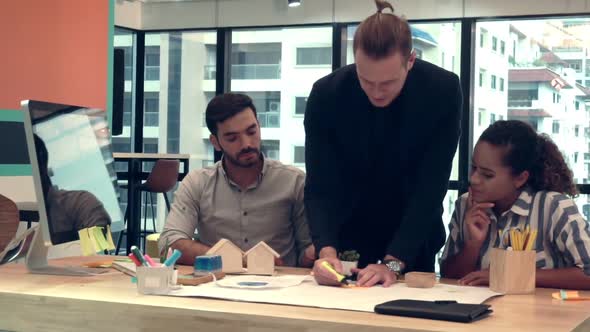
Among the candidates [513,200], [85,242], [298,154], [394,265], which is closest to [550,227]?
[513,200]

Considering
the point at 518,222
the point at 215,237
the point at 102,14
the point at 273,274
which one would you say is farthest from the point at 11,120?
the point at 518,222

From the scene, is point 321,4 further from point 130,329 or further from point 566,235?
point 130,329

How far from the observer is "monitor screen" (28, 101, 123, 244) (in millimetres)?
1989

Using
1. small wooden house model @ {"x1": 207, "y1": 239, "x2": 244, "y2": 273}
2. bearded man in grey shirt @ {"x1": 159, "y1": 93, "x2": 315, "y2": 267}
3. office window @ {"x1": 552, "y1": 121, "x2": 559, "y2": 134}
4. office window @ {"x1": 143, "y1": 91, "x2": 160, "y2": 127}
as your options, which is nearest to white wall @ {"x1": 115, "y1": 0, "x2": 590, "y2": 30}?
office window @ {"x1": 143, "y1": 91, "x2": 160, "y2": 127}

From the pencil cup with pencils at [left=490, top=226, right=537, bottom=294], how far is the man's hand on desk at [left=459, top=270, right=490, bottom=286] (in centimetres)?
8

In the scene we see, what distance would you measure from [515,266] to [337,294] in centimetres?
39

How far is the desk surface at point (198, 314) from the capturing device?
4.58 feet

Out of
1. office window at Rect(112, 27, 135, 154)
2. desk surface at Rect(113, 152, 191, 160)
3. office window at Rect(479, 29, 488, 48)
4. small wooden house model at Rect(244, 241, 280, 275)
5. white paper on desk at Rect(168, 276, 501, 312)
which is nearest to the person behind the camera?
white paper on desk at Rect(168, 276, 501, 312)

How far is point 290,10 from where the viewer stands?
26.7ft

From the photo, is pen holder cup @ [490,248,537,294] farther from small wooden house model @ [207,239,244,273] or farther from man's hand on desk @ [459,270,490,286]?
small wooden house model @ [207,239,244,273]

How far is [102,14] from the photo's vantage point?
5199 mm

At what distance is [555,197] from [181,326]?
104 cm

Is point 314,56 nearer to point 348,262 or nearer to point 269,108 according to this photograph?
point 269,108

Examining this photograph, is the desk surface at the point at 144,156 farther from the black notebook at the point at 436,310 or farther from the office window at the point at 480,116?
the black notebook at the point at 436,310
